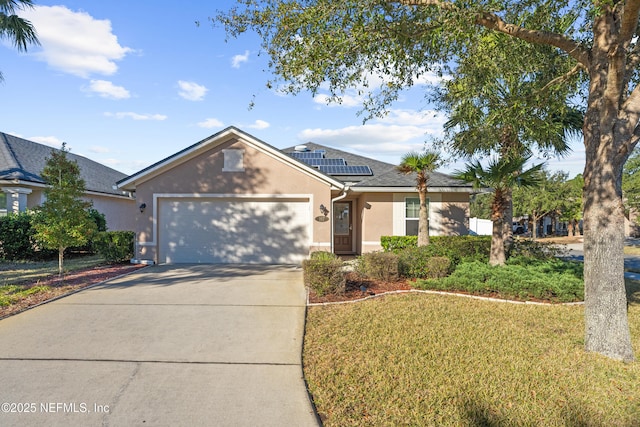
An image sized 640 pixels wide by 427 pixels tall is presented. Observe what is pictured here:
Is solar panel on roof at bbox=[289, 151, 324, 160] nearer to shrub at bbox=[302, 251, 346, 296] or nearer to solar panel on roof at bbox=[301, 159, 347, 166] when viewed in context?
solar panel on roof at bbox=[301, 159, 347, 166]

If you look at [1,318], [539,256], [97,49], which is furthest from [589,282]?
[97,49]

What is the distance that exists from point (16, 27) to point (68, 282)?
1079 centimetres

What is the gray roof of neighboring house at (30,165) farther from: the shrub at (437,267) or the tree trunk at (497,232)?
the tree trunk at (497,232)

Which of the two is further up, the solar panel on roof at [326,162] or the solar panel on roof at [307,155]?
the solar panel on roof at [307,155]

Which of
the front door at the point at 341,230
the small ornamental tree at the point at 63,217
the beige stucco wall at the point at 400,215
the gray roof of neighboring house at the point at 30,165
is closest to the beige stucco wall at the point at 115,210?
the gray roof of neighboring house at the point at 30,165

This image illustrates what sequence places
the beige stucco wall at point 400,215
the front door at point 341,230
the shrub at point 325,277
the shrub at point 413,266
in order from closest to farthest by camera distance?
1. the shrub at point 325,277
2. the shrub at point 413,266
3. the beige stucco wall at point 400,215
4. the front door at point 341,230

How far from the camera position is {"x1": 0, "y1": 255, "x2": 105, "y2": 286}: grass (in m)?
9.62

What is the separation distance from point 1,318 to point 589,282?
9.67m

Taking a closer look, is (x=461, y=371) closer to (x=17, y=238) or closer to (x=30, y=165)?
(x=17, y=238)

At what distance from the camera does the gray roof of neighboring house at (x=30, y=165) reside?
14.4 meters

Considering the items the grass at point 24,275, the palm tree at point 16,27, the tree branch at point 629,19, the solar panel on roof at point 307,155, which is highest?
the palm tree at point 16,27

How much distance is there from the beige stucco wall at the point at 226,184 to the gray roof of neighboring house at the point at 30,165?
2.95 m

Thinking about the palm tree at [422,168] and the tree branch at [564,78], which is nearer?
the tree branch at [564,78]

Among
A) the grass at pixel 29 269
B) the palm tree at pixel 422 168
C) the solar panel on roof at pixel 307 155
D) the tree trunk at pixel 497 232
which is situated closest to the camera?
the grass at pixel 29 269
